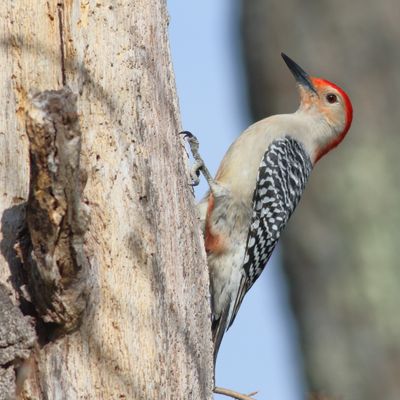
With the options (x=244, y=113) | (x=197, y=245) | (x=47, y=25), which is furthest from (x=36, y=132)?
(x=244, y=113)

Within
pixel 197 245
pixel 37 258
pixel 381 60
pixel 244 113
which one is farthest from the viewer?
pixel 244 113

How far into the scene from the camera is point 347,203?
4012 mm

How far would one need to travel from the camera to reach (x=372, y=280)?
377cm

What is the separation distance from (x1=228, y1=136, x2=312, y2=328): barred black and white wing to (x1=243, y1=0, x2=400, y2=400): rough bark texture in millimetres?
858

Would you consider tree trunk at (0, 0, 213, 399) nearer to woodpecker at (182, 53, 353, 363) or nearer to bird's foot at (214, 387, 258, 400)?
bird's foot at (214, 387, 258, 400)

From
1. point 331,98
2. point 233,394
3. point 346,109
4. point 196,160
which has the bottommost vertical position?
point 233,394

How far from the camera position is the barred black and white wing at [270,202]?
5.41 metres

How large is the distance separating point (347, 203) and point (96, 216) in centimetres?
140

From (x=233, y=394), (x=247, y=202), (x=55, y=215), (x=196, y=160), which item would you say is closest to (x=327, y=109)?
(x=247, y=202)

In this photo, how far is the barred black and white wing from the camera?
541 cm

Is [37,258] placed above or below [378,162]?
below

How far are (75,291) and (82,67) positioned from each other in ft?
3.18

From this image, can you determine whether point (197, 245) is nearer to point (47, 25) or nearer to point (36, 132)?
point (47, 25)

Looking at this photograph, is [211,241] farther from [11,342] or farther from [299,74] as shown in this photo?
[11,342]
